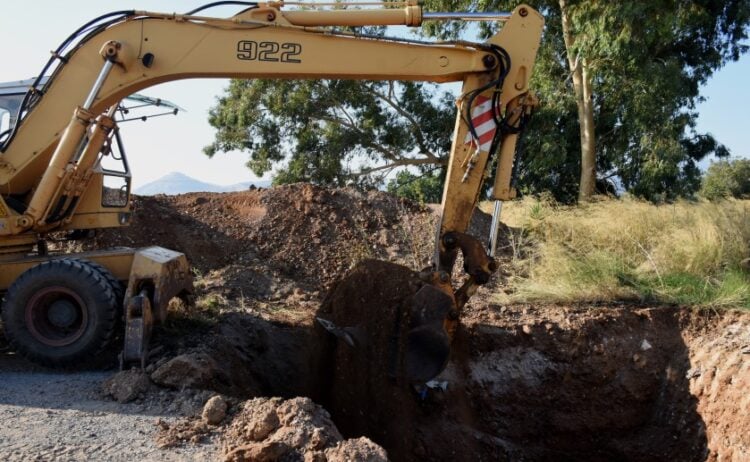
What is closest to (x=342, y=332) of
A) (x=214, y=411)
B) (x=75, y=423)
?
(x=214, y=411)

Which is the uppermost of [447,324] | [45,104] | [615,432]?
[45,104]

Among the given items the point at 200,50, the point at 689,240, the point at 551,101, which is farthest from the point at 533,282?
the point at 551,101

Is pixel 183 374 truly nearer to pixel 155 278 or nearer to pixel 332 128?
pixel 155 278

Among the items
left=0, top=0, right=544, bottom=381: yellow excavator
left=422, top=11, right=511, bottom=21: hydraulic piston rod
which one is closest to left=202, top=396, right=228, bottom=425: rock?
left=0, top=0, right=544, bottom=381: yellow excavator

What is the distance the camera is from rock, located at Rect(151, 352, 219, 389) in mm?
5340

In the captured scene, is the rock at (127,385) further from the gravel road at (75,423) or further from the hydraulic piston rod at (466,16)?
the hydraulic piston rod at (466,16)

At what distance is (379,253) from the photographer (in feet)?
35.3

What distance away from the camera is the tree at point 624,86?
1341cm

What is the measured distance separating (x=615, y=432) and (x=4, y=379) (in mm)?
5785

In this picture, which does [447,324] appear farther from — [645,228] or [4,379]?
[645,228]

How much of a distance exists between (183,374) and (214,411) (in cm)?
96

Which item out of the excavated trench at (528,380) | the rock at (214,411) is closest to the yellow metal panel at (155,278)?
the excavated trench at (528,380)

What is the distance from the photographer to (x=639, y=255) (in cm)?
929

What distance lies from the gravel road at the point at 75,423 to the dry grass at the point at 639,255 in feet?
16.0
